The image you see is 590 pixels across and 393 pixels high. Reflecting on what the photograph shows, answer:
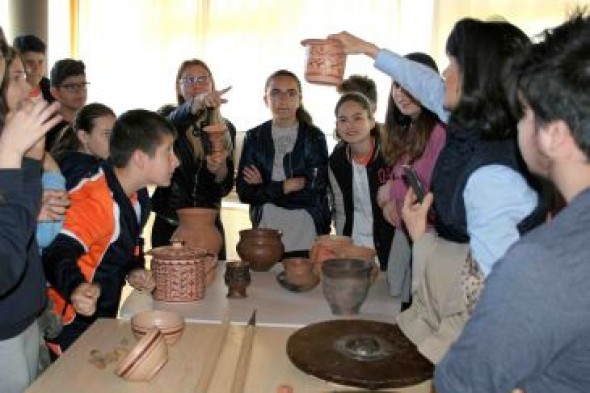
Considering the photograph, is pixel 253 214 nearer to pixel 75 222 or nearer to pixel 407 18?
pixel 75 222

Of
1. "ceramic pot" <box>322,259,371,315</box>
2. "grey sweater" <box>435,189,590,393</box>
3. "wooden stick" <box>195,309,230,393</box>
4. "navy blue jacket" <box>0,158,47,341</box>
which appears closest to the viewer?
"grey sweater" <box>435,189,590,393</box>

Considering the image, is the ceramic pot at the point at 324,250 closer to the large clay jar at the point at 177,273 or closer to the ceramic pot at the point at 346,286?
the ceramic pot at the point at 346,286

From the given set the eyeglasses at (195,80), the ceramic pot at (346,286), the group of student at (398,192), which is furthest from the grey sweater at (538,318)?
the eyeglasses at (195,80)

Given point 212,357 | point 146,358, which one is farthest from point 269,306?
point 146,358

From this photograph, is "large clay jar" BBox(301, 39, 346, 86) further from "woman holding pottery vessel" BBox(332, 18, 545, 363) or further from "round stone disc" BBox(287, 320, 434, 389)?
"round stone disc" BBox(287, 320, 434, 389)

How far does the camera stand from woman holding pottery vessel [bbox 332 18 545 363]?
1.45 metres

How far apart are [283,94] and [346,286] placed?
172 centimetres

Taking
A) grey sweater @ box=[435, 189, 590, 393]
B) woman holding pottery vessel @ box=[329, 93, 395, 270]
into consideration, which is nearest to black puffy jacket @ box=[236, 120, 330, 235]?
woman holding pottery vessel @ box=[329, 93, 395, 270]

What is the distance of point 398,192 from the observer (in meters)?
2.71

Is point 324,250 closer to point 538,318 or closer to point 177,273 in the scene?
point 177,273

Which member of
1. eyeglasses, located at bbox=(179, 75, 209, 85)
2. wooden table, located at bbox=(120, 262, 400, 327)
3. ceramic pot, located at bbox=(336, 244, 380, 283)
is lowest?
wooden table, located at bbox=(120, 262, 400, 327)

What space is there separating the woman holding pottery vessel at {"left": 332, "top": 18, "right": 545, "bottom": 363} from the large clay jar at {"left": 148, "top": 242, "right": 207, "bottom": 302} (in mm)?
745

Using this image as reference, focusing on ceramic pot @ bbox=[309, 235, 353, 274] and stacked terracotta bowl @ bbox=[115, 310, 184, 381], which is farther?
ceramic pot @ bbox=[309, 235, 353, 274]

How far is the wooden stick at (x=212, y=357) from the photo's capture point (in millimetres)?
1521
